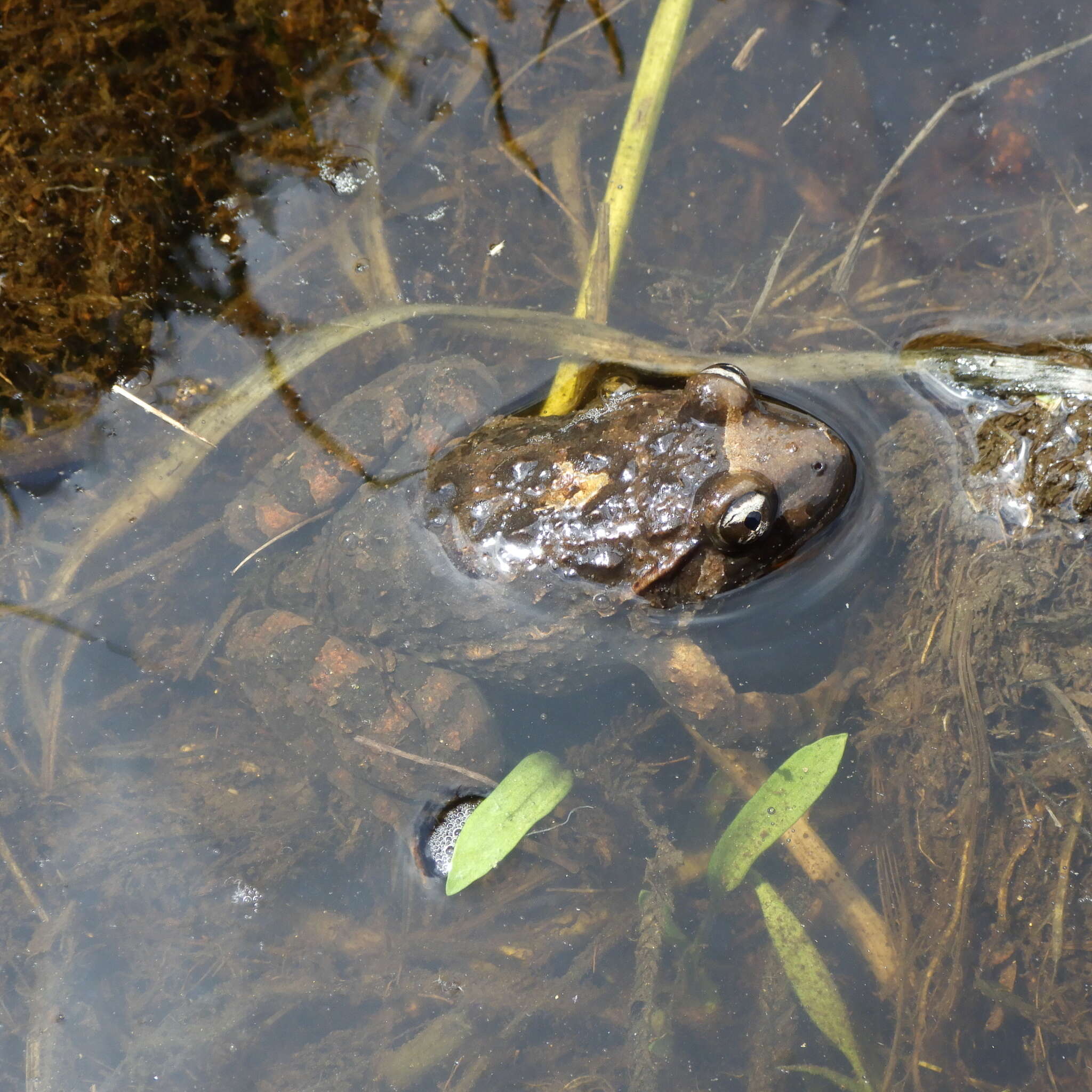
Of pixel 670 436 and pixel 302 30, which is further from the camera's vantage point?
pixel 302 30

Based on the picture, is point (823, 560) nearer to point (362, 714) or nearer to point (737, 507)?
point (737, 507)

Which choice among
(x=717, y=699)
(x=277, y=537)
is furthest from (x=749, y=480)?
(x=277, y=537)

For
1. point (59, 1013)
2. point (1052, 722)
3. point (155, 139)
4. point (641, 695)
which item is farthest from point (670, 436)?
point (59, 1013)

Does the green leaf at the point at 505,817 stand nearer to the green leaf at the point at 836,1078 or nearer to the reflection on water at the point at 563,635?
the reflection on water at the point at 563,635

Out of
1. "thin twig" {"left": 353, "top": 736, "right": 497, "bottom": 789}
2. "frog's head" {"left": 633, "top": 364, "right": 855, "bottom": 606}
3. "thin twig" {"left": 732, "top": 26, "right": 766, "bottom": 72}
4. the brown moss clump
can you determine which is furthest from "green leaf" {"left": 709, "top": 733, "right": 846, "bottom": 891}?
the brown moss clump

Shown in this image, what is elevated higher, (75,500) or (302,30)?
(302,30)

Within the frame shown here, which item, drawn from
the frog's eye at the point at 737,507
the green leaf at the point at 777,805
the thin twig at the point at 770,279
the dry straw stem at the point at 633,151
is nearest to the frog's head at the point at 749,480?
the frog's eye at the point at 737,507

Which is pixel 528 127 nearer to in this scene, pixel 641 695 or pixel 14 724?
pixel 641 695

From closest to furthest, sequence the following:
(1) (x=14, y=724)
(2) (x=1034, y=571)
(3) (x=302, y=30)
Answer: (2) (x=1034, y=571) < (1) (x=14, y=724) < (3) (x=302, y=30)
